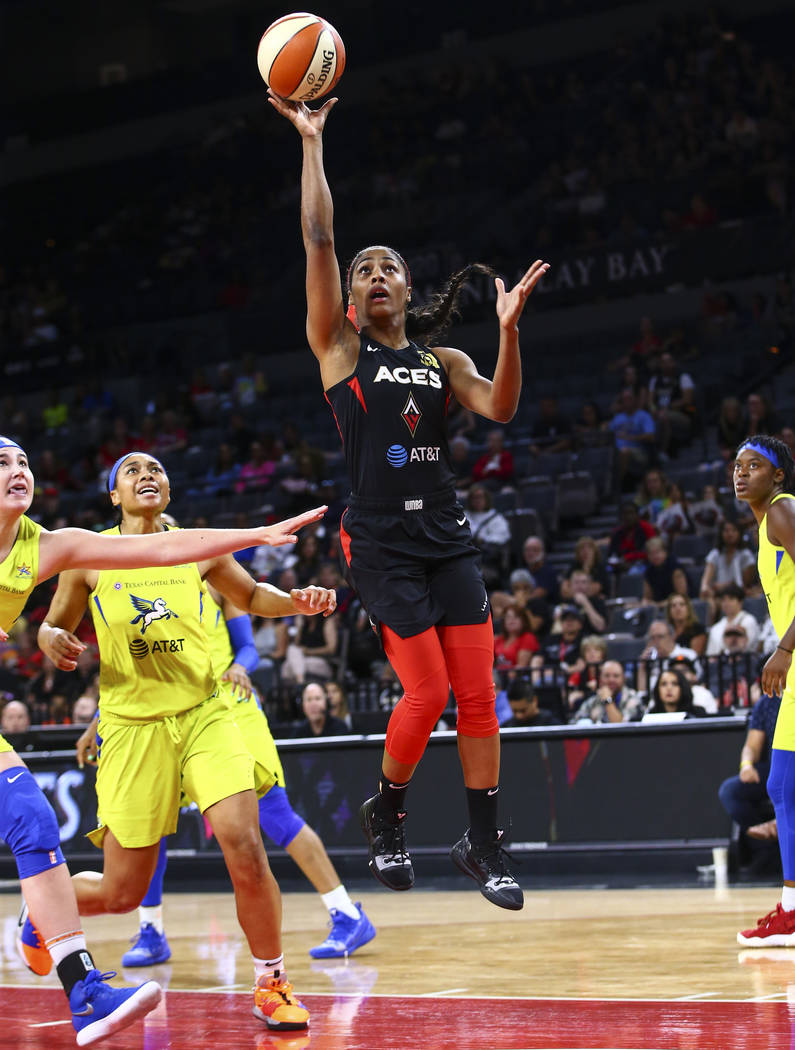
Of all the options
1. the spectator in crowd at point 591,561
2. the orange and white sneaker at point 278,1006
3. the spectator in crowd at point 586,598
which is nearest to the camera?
the orange and white sneaker at point 278,1006

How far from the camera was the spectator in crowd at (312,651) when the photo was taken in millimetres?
13219

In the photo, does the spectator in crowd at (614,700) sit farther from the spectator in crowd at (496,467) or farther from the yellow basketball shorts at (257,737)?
the spectator in crowd at (496,467)

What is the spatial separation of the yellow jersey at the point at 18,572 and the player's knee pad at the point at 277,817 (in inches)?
103

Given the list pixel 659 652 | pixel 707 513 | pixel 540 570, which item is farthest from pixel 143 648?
pixel 707 513

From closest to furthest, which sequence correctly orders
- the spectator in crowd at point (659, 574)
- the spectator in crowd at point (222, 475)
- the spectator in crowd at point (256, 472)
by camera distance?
the spectator in crowd at point (659, 574) → the spectator in crowd at point (256, 472) → the spectator in crowd at point (222, 475)

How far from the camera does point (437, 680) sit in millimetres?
5164

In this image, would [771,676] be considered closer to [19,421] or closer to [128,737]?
[128,737]

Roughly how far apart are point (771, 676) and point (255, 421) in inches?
573

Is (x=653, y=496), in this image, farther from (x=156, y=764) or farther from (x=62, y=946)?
(x=62, y=946)

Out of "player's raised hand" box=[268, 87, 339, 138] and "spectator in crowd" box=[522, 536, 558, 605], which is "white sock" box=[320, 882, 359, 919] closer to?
"player's raised hand" box=[268, 87, 339, 138]

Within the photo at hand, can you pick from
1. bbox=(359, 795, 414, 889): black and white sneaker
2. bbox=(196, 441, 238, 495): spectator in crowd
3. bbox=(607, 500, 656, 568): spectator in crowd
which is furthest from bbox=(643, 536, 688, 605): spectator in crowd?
bbox=(359, 795, 414, 889): black and white sneaker

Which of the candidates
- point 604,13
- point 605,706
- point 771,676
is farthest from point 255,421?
point 771,676

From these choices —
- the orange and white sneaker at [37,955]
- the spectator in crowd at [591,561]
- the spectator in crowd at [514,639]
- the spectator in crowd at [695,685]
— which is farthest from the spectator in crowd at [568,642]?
the orange and white sneaker at [37,955]

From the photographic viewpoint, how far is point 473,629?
5.22 m
